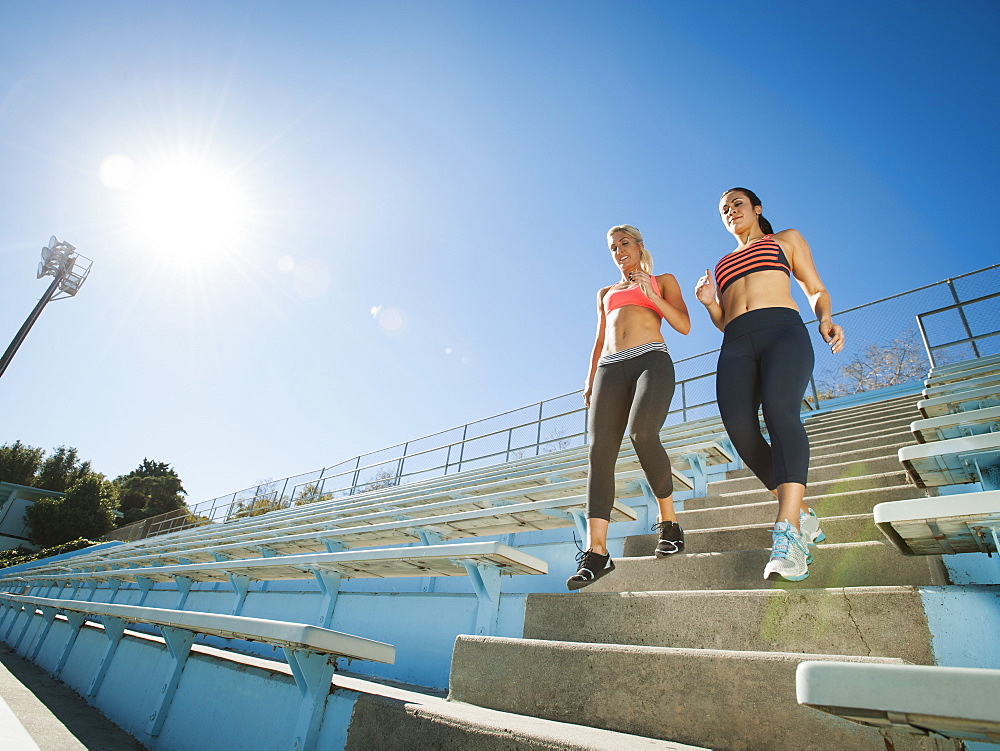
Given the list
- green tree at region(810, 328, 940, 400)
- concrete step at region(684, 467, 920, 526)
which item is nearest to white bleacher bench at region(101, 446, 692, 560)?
concrete step at region(684, 467, 920, 526)

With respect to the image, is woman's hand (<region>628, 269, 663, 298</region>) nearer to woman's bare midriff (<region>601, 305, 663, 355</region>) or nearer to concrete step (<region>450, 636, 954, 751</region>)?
woman's bare midriff (<region>601, 305, 663, 355</region>)

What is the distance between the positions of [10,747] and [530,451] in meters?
6.54

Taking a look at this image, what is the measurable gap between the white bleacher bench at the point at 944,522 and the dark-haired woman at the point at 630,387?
0.70 m

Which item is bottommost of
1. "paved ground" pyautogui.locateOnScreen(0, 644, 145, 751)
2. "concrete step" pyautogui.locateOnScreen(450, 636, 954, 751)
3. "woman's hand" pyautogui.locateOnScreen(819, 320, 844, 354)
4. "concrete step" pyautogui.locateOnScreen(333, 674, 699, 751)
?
"paved ground" pyautogui.locateOnScreen(0, 644, 145, 751)

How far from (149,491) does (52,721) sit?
121 ft

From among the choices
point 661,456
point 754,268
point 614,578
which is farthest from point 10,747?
point 754,268

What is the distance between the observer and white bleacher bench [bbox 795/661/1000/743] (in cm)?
44

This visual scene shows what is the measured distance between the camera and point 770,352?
5.37ft

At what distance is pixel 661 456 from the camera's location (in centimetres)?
175

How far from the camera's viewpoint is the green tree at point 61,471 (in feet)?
96.5

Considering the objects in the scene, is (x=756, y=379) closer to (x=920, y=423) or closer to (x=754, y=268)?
(x=754, y=268)

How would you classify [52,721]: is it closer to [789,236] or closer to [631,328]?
[631,328]

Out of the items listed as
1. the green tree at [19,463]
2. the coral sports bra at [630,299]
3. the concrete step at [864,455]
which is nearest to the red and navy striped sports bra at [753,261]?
the coral sports bra at [630,299]

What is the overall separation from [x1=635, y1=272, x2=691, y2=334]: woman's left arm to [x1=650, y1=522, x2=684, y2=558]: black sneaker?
745 mm
